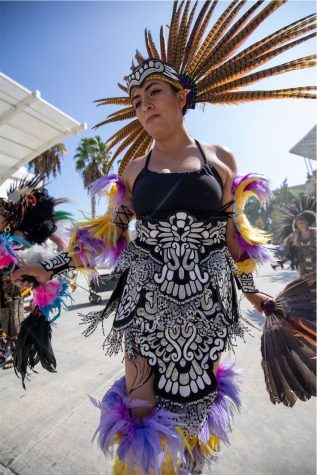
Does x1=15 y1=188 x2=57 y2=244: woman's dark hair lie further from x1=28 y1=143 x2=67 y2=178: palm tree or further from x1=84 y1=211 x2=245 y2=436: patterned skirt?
x1=28 y1=143 x2=67 y2=178: palm tree

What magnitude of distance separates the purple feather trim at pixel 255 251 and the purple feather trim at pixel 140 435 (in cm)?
86

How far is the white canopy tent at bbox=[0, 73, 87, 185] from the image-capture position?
6.37 meters

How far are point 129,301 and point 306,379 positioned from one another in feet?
2.82

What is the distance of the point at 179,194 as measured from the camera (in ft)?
4.18

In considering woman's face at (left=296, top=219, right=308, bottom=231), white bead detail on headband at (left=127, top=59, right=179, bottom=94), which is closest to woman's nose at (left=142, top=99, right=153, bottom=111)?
white bead detail on headband at (left=127, top=59, right=179, bottom=94)

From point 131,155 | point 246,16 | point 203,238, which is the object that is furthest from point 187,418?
point 246,16

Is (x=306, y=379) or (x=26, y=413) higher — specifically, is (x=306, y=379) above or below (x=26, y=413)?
above

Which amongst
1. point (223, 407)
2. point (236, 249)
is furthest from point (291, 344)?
point (236, 249)

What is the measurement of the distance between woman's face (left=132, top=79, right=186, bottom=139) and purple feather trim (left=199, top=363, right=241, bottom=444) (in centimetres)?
125

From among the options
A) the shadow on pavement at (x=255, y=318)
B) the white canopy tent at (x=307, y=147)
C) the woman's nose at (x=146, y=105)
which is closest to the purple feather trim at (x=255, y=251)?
the woman's nose at (x=146, y=105)

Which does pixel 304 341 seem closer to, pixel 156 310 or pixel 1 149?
pixel 156 310

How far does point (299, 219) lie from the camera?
20.3ft

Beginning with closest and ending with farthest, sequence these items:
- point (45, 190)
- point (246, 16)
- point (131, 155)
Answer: point (246, 16), point (131, 155), point (45, 190)

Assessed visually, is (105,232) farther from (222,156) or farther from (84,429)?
(84,429)
